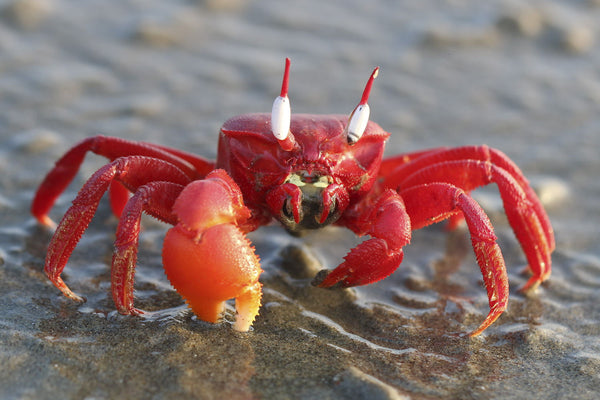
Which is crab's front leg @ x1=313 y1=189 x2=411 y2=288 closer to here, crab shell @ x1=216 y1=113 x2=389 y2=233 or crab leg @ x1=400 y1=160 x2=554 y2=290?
crab shell @ x1=216 y1=113 x2=389 y2=233

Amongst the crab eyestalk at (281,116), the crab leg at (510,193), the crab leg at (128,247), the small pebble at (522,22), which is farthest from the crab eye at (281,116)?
the small pebble at (522,22)

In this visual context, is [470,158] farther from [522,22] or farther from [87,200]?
[522,22]

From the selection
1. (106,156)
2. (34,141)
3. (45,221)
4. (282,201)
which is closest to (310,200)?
(282,201)

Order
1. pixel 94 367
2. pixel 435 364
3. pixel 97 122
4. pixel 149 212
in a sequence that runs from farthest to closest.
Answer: pixel 97 122
pixel 149 212
pixel 435 364
pixel 94 367

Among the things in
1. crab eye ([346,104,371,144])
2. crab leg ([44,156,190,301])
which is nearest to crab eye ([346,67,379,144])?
crab eye ([346,104,371,144])

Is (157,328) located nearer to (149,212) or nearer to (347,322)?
(149,212)

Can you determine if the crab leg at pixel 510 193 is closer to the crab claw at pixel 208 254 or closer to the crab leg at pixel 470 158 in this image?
the crab leg at pixel 470 158

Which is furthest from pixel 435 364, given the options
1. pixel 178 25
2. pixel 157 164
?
pixel 178 25
